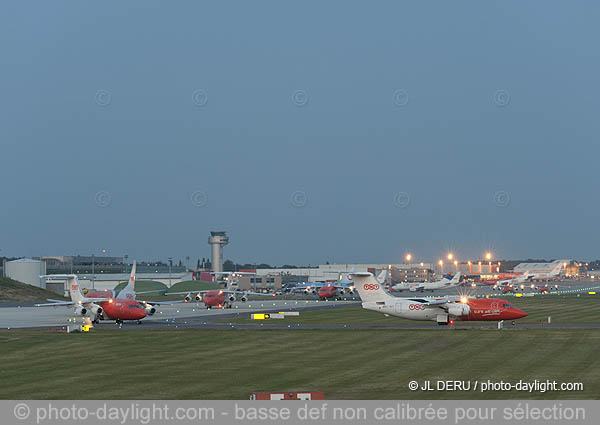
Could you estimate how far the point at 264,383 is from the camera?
43.5 metres

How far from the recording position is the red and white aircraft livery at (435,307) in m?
83.4

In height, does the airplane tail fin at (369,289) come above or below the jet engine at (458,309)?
above

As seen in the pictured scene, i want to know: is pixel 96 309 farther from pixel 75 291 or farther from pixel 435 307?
pixel 435 307

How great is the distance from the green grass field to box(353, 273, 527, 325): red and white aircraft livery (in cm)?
666

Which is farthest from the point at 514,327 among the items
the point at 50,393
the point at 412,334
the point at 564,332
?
the point at 50,393

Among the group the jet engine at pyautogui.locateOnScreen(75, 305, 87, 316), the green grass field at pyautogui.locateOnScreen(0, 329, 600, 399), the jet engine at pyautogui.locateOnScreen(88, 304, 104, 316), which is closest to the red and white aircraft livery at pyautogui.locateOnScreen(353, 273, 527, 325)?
the green grass field at pyautogui.locateOnScreen(0, 329, 600, 399)

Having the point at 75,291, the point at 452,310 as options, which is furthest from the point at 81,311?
the point at 452,310

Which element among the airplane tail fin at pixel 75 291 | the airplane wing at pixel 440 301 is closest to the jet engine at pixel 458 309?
the airplane wing at pixel 440 301

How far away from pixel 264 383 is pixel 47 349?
2594cm

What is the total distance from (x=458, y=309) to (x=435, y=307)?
7.30 ft

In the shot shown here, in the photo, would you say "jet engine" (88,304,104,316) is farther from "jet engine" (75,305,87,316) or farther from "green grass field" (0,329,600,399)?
"green grass field" (0,329,600,399)

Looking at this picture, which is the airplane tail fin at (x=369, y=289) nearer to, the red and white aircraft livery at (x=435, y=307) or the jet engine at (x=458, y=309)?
the red and white aircraft livery at (x=435, y=307)

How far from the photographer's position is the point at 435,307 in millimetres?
83562
